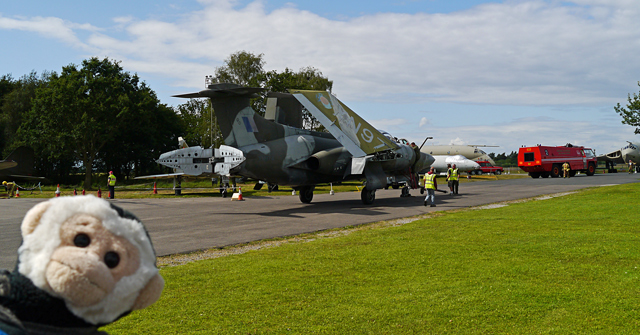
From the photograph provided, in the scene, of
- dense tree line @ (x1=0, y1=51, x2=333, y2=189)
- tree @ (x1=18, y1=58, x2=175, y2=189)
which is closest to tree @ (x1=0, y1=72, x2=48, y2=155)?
dense tree line @ (x1=0, y1=51, x2=333, y2=189)

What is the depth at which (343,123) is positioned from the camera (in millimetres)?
19016

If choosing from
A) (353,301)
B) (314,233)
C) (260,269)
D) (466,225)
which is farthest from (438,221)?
(353,301)

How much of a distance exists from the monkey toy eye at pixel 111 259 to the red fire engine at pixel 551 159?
2022 inches

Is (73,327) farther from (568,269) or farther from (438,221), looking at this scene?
(438,221)

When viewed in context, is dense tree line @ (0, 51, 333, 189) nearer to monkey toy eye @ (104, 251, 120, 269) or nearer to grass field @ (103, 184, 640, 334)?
grass field @ (103, 184, 640, 334)

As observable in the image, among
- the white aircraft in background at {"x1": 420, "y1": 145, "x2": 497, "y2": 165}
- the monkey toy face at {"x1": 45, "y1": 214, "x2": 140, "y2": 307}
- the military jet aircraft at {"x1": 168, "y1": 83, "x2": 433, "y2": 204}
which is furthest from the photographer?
the white aircraft in background at {"x1": 420, "y1": 145, "x2": 497, "y2": 165}

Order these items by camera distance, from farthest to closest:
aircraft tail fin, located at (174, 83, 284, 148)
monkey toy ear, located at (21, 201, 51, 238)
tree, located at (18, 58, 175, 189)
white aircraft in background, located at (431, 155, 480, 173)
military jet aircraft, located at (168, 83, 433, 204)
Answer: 1. white aircraft in background, located at (431, 155, 480, 173)
2. tree, located at (18, 58, 175, 189)
3. aircraft tail fin, located at (174, 83, 284, 148)
4. military jet aircraft, located at (168, 83, 433, 204)
5. monkey toy ear, located at (21, 201, 51, 238)

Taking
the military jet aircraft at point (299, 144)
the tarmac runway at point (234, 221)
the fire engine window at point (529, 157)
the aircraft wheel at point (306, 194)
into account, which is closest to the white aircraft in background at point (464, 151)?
the fire engine window at point (529, 157)

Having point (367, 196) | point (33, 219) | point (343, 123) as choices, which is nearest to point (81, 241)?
point (33, 219)

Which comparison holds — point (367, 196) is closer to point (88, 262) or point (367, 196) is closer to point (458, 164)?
point (88, 262)

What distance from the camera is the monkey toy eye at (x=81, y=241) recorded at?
1855mm

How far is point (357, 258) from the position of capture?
8.98m

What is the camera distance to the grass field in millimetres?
5398

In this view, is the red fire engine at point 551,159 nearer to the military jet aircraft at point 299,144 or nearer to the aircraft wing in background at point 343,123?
the military jet aircraft at point 299,144
